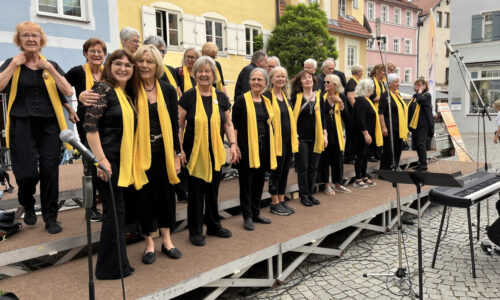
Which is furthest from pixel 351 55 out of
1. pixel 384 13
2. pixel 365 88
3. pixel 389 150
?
pixel 365 88

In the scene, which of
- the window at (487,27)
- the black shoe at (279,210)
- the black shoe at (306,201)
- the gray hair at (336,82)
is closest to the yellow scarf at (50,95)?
the black shoe at (279,210)

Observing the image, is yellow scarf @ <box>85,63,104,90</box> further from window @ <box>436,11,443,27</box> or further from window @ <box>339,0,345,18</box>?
window @ <box>436,11,443,27</box>

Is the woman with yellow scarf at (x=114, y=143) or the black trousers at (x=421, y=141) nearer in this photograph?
the woman with yellow scarf at (x=114, y=143)

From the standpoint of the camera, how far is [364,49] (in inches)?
878

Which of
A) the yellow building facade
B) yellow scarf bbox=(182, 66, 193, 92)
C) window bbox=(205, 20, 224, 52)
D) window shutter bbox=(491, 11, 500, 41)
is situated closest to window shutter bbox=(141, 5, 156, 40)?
the yellow building facade

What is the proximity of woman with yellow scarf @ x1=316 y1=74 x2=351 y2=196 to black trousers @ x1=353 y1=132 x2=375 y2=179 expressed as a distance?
49 centimetres

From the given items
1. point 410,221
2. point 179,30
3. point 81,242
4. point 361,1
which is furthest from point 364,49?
point 81,242

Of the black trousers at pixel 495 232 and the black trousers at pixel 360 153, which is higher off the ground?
the black trousers at pixel 360 153

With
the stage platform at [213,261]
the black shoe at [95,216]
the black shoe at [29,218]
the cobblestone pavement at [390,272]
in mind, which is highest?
the black shoe at [29,218]

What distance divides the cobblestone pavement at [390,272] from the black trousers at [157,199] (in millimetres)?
921

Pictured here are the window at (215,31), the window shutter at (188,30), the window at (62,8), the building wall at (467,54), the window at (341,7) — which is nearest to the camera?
the window at (62,8)

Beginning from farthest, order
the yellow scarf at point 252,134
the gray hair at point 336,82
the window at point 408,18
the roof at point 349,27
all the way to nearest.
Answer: the window at point 408,18
the roof at point 349,27
the gray hair at point 336,82
the yellow scarf at point 252,134

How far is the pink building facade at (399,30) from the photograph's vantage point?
30242 millimetres

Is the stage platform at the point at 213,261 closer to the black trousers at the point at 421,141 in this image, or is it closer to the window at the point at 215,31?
the black trousers at the point at 421,141
